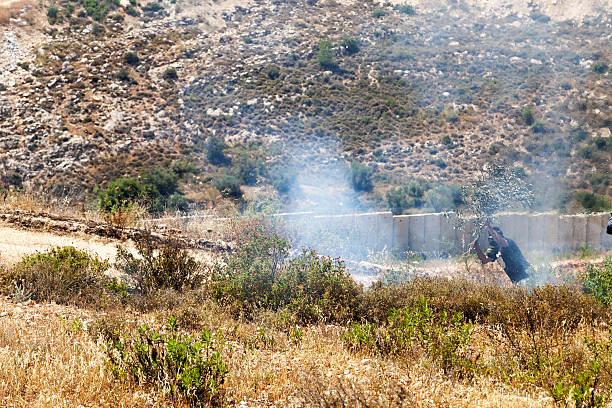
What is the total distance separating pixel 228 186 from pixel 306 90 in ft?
37.1

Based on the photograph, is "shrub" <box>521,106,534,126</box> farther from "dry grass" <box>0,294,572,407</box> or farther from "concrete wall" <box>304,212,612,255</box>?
"dry grass" <box>0,294,572,407</box>

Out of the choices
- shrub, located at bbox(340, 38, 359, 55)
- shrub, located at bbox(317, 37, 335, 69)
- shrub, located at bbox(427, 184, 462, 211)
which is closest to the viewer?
shrub, located at bbox(427, 184, 462, 211)

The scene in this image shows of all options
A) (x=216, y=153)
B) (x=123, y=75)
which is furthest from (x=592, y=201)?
(x=123, y=75)

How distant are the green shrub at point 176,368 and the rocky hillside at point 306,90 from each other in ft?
65.0

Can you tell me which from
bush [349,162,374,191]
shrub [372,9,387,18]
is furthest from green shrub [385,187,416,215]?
shrub [372,9,387,18]

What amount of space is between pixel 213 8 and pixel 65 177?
19918 millimetres

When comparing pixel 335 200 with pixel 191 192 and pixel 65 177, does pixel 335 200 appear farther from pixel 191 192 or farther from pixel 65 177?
pixel 65 177

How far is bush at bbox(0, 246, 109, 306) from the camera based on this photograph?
6375 mm

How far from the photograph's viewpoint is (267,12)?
39219 millimetres

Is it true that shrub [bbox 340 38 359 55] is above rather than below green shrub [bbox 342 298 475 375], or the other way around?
above

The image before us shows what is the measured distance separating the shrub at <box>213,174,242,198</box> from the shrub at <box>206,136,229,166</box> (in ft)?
7.37

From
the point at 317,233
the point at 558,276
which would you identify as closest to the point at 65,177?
the point at 317,233

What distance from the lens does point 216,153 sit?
2728 cm

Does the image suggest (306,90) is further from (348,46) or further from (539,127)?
(539,127)
